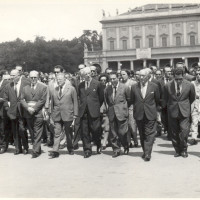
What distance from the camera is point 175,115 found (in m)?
10.3

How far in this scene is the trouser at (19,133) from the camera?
11.2 meters

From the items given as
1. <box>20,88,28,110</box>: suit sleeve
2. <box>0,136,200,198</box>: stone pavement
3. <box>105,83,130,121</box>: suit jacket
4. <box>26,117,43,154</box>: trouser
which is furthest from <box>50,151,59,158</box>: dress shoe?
<box>105,83,130,121</box>: suit jacket

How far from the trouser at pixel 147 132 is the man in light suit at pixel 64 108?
1.61 m

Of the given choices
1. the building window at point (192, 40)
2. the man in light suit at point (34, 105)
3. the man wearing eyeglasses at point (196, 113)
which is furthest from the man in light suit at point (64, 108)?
the building window at point (192, 40)

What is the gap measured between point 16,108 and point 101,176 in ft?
12.9

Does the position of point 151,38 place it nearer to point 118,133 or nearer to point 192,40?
point 192,40

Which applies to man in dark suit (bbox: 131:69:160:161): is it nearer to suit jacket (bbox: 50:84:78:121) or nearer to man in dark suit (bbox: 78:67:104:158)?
man in dark suit (bbox: 78:67:104:158)

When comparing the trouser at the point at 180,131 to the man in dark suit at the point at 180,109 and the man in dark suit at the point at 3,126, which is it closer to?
the man in dark suit at the point at 180,109

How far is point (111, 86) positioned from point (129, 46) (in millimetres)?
75607

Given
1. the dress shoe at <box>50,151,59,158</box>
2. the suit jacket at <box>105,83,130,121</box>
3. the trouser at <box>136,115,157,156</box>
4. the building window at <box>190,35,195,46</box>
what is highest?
the building window at <box>190,35,195,46</box>

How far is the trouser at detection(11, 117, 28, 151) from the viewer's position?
11.2 m


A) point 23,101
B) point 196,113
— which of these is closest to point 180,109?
point 196,113

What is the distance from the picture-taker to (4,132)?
38.9 feet

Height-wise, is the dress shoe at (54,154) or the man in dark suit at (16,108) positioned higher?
the man in dark suit at (16,108)
